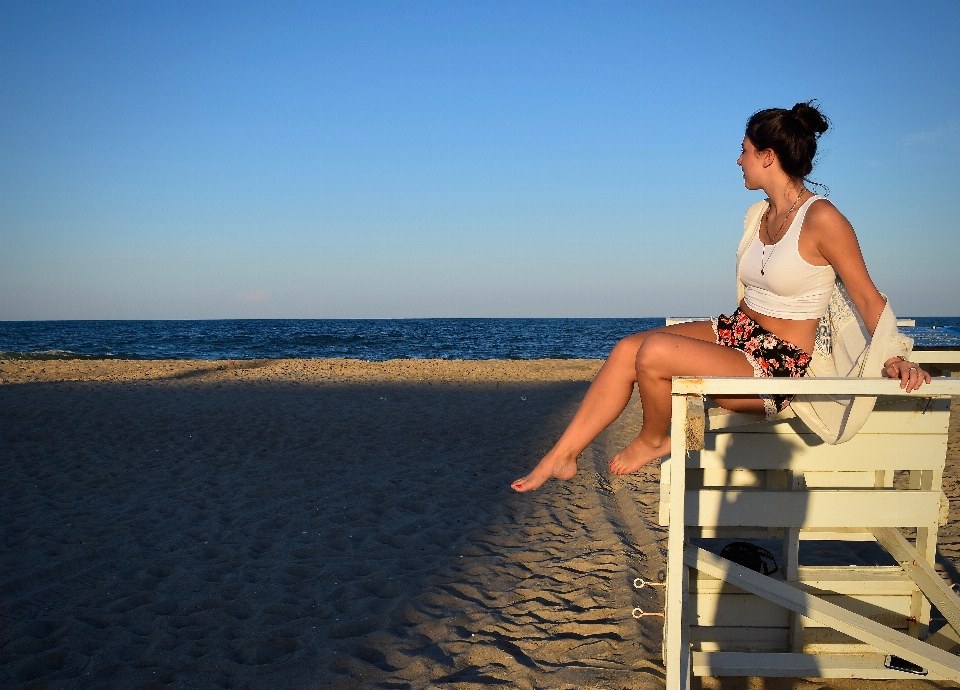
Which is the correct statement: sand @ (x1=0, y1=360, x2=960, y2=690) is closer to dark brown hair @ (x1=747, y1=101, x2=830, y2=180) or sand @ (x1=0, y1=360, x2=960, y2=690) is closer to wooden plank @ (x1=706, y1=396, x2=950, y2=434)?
wooden plank @ (x1=706, y1=396, x2=950, y2=434)

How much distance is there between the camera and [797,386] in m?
1.75

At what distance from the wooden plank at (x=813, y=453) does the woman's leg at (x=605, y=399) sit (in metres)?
0.24

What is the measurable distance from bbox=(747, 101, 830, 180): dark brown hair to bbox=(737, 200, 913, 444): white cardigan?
1.58ft

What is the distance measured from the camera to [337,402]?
10352mm

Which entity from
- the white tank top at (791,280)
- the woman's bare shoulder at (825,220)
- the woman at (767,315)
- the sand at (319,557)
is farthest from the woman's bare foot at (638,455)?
the woman's bare shoulder at (825,220)

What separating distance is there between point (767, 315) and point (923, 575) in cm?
114

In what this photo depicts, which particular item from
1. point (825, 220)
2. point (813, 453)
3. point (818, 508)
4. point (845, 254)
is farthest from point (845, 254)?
point (818, 508)

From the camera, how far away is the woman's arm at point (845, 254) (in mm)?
2312

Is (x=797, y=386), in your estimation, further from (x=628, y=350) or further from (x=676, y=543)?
(x=628, y=350)

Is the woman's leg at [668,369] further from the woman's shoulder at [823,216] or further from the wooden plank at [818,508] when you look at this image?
the woman's shoulder at [823,216]

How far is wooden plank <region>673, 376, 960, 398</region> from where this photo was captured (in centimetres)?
175

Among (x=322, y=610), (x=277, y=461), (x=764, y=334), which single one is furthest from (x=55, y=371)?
(x=764, y=334)

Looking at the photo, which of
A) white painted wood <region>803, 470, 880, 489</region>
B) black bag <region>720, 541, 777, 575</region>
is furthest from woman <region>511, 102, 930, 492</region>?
black bag <region>720, 541, 777, 575</region>

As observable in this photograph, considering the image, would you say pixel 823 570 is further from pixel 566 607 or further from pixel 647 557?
pixel 647 557
